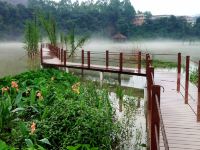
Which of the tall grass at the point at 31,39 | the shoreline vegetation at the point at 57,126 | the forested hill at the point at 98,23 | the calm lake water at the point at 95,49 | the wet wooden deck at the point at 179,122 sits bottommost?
the calm lake water at the point at 95,49

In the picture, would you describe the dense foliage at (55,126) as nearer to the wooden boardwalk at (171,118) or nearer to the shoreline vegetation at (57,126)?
the shoreline vegetation at (57,126)

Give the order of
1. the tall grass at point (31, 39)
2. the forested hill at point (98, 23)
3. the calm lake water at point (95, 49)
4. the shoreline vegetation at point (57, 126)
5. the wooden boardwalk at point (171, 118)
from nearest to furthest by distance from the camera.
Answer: the wooden boardwalk at point (171, 118) < the shoreline vegetation at point (57, 126) < the tall grass at point (31, 39) < the calm lake water at point (95, 49) < the forested hill at point (98, 23)

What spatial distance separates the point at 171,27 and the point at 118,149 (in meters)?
59.7

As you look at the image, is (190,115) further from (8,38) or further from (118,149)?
(8,38)

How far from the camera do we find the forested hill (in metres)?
56.2

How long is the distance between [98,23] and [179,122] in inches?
2407

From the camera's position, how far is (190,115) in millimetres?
6586

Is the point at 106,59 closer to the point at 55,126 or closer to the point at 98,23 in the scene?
the point at 55,126

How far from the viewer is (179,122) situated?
6.10 meters

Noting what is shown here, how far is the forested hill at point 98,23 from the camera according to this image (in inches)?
2215

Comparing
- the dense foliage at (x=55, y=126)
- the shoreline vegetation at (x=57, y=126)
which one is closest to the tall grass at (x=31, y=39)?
the shoreline vegetation at (x=57, y=126)

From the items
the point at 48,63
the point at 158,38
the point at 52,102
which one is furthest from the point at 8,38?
the point at 52,102

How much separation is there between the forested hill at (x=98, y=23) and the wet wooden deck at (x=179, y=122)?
48603mm

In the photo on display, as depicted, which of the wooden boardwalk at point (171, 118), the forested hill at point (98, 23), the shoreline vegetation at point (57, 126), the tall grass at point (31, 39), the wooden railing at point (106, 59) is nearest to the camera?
the wooden boardwalk at point (171, 118)
